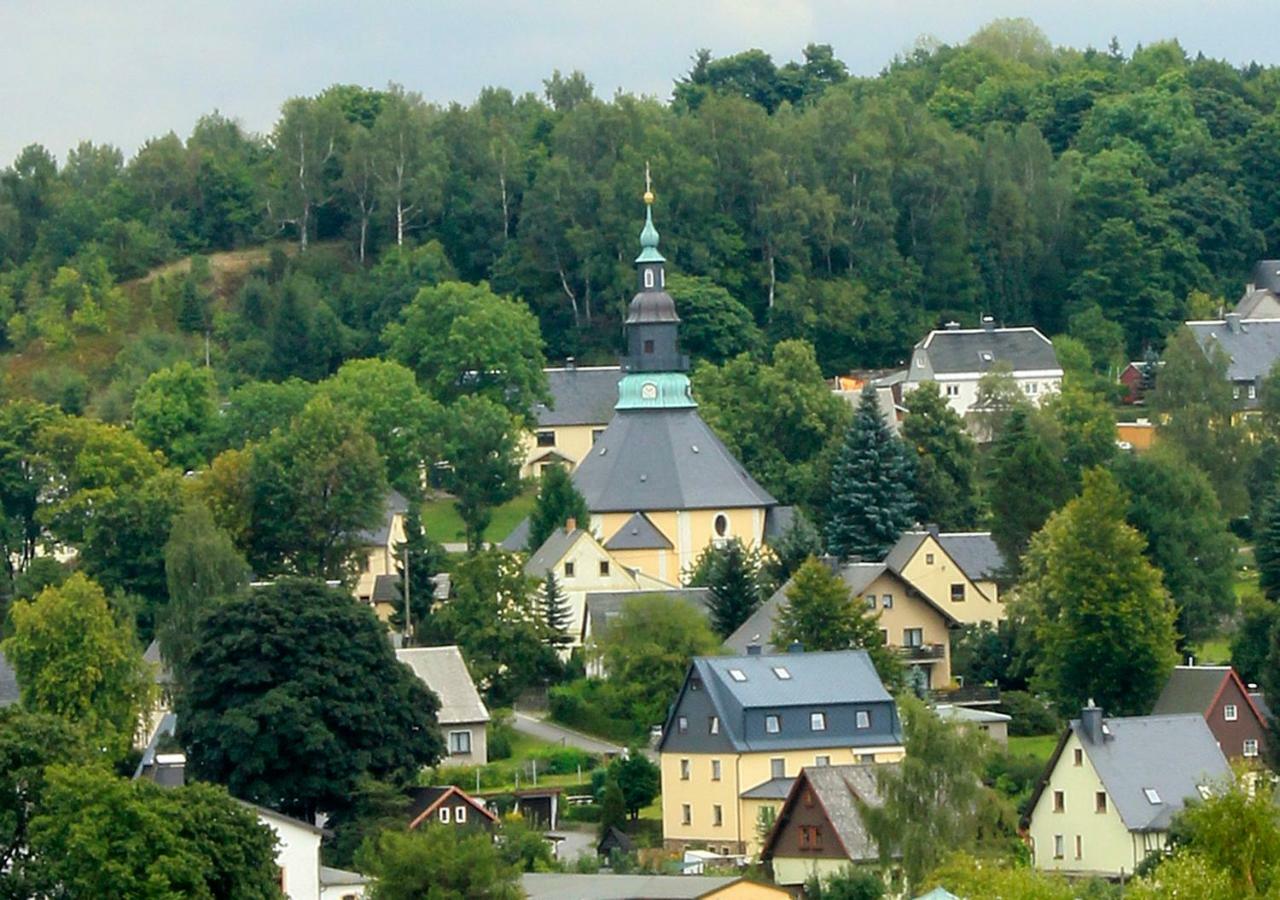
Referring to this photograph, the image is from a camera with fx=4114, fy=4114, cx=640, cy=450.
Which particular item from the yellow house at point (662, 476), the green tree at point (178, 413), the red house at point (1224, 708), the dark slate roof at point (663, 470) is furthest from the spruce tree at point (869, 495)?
the green tree at point (178, 413)

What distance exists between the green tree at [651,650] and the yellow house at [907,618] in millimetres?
2524

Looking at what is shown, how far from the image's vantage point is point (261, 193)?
443 ft

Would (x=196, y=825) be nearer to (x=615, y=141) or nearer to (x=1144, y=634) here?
(x=1144, y=634)

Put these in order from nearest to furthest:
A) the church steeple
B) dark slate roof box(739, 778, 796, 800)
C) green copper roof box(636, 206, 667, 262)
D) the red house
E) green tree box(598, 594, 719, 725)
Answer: dark slate roof box(739, 778, 796, 800)
the red house
green tree box(598, 594, 719, 725)
the church steeple
green copper roof box(636, 206, 667, 262)

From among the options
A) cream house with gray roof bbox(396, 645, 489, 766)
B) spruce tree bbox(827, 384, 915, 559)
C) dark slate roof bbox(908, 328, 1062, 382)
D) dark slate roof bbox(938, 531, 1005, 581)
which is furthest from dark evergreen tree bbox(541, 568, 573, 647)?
dark slate roof bbox(908, 328, 1062, 382)

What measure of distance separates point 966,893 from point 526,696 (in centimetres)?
3036

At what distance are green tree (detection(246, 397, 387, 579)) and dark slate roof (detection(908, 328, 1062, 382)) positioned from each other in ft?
91.8

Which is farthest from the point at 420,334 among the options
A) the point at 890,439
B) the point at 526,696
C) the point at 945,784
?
the point at 945,784

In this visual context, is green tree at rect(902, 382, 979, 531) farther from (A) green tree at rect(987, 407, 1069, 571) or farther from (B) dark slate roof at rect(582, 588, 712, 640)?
(B) dark slate roof at rect(582, 588, 712, 640)

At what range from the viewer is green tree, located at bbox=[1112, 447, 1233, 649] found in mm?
88500

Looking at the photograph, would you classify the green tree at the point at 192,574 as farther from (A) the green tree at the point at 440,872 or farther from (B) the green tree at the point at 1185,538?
(A) the green tree at the point at 440,872

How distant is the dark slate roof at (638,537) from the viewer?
98.9 meters

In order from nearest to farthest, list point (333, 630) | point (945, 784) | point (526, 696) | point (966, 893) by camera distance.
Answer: point (966, 893) → point (945, 784) → point (333, 630) → point (526, 696)

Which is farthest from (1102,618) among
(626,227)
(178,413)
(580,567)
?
(626,227)
